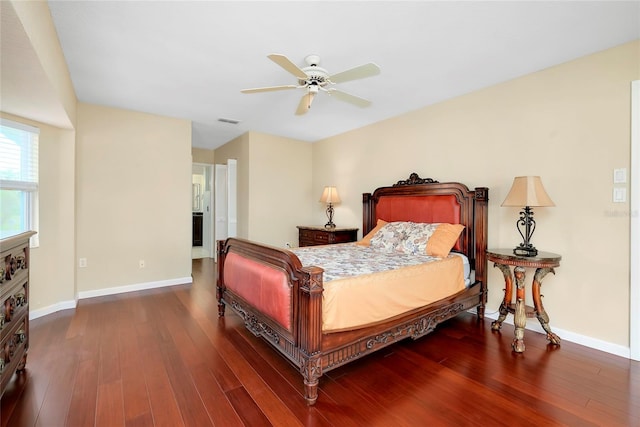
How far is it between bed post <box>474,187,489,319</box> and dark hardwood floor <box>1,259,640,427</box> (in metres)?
0.46

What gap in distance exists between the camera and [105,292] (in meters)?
3.84

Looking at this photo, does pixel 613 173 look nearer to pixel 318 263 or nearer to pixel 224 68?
pixel 318 263

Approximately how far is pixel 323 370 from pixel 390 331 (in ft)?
2.19

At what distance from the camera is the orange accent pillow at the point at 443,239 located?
9.79 feet

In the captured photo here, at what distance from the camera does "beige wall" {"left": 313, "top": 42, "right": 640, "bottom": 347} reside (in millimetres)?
2385

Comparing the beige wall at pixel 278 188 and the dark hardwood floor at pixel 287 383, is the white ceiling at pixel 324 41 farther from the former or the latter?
the dark hardwood floor at pixel 287 383

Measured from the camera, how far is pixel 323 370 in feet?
6.00

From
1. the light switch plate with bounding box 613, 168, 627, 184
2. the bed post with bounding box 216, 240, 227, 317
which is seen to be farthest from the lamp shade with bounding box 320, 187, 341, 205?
the light switch plate with bounding box 613, 168, 627, 184

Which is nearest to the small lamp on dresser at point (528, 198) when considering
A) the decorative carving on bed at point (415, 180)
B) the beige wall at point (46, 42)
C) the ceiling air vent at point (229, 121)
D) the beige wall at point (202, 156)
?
the decorative carving on bed at point (415, 180)

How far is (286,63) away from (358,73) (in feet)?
1.82

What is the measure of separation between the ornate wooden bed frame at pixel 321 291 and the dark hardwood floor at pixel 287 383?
196 millimetres

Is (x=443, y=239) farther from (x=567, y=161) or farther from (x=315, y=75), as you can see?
(x=315, y=75)

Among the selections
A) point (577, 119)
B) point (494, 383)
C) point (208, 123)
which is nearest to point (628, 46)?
point (577, 119)

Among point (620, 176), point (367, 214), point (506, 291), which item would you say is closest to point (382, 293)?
point (506, 291)
